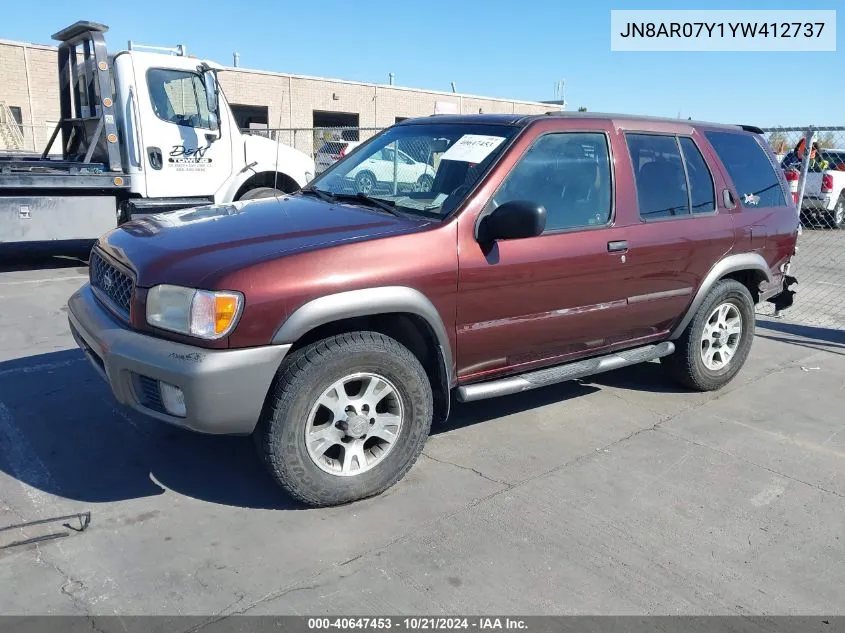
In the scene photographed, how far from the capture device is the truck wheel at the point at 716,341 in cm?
489

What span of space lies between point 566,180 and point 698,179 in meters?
1.30

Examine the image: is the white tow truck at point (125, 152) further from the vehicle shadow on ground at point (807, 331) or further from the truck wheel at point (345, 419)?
the truck wheel at point (345, 419)

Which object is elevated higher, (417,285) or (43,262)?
(417,285)

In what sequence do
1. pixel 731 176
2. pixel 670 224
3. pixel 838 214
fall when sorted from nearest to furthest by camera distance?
pixel 670 224 < pixel 731 176 < pixel 838 214

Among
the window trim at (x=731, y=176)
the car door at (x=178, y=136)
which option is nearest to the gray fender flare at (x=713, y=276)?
the window trim at (x=731, y=176)

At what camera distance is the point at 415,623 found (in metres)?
2.59

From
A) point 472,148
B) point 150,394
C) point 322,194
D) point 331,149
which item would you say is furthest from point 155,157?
point 331,149

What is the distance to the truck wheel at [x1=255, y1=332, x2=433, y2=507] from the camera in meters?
3.12

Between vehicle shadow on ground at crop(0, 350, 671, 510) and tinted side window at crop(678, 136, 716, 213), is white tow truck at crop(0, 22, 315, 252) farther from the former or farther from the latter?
tinted side window at crop(678, 136, 716, 213)

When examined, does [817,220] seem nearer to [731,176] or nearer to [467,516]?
[731,176]

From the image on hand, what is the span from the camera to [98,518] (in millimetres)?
3189

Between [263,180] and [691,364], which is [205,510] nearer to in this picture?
[691,364]

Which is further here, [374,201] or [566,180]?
[566,180]

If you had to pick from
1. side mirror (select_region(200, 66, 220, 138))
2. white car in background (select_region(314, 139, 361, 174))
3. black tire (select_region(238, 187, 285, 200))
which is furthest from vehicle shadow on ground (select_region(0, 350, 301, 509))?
white car in background (select_region(314, 139, 361, 174))
